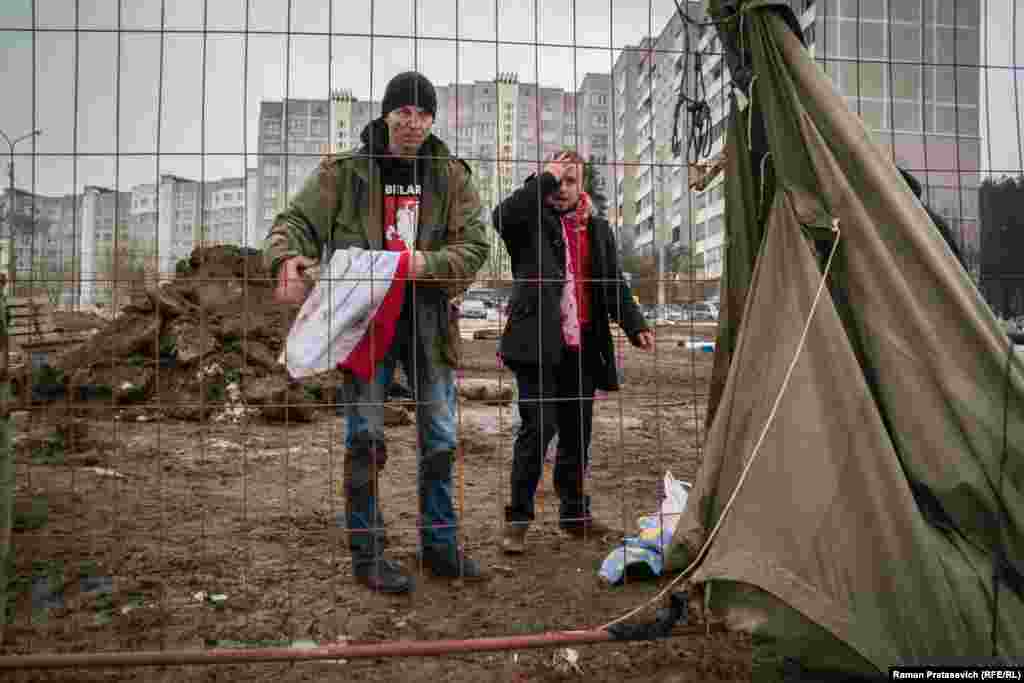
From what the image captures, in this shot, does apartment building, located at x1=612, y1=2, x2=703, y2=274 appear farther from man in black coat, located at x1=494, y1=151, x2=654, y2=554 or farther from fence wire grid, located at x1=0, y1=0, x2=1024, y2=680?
man in black coat, located at x1=494, y1=151, x2=654, y2=554

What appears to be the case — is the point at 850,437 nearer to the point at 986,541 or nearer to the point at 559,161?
the point at 986,541

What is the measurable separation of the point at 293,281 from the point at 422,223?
2.09 feet

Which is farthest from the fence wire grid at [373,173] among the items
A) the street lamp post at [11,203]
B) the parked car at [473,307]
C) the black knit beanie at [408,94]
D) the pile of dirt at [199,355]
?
the pile of dirt at [199,355]

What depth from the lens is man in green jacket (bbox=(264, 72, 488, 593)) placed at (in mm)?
3166

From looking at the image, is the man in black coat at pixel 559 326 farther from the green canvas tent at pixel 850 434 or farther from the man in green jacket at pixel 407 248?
the green canvas tent at pixel 850 434

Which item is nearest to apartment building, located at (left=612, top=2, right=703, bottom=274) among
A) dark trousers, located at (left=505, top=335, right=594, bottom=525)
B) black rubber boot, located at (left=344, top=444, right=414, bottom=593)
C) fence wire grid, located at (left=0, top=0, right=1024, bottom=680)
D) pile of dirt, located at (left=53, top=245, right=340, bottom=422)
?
fence wire grid, located at (left=0, top=0, right=1024, bottom=680)

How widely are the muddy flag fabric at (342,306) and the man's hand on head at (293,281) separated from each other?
0.13 feet

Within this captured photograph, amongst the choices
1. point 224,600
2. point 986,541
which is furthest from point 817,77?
point 224,600

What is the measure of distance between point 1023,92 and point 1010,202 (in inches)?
16.7

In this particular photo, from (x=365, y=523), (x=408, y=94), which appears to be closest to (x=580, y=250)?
(x=408, y=94)

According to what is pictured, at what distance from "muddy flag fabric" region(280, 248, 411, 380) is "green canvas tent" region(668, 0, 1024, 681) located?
1299 mm

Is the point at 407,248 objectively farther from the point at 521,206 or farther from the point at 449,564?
the point at 449,564

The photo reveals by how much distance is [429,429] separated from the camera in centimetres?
329

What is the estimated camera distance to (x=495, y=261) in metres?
3.57
